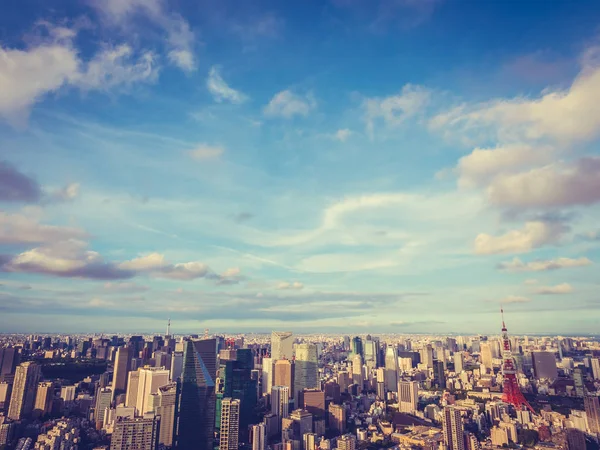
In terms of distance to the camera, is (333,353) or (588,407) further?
(333,353)

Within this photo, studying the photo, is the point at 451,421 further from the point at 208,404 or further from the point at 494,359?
the point at 494,359

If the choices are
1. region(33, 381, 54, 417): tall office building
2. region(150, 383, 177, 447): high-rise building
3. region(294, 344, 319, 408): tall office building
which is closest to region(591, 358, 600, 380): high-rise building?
region(294, 344, 319, 408): tall office building

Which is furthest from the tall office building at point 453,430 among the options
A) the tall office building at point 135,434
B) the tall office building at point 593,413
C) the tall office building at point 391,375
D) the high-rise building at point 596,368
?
the high-rise building at point 596,368

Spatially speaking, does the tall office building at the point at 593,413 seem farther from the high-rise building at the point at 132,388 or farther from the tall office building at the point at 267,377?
the high-rise building at the point at 132,388

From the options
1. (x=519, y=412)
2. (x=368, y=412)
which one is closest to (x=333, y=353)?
(x=368, y=412)

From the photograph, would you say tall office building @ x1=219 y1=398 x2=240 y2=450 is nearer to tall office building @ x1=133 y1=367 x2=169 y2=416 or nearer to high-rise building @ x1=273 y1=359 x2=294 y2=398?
tall office building @ x1=133 y1=367 x2=169 y2=416

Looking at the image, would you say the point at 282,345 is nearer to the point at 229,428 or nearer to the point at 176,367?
the point at 176,367
